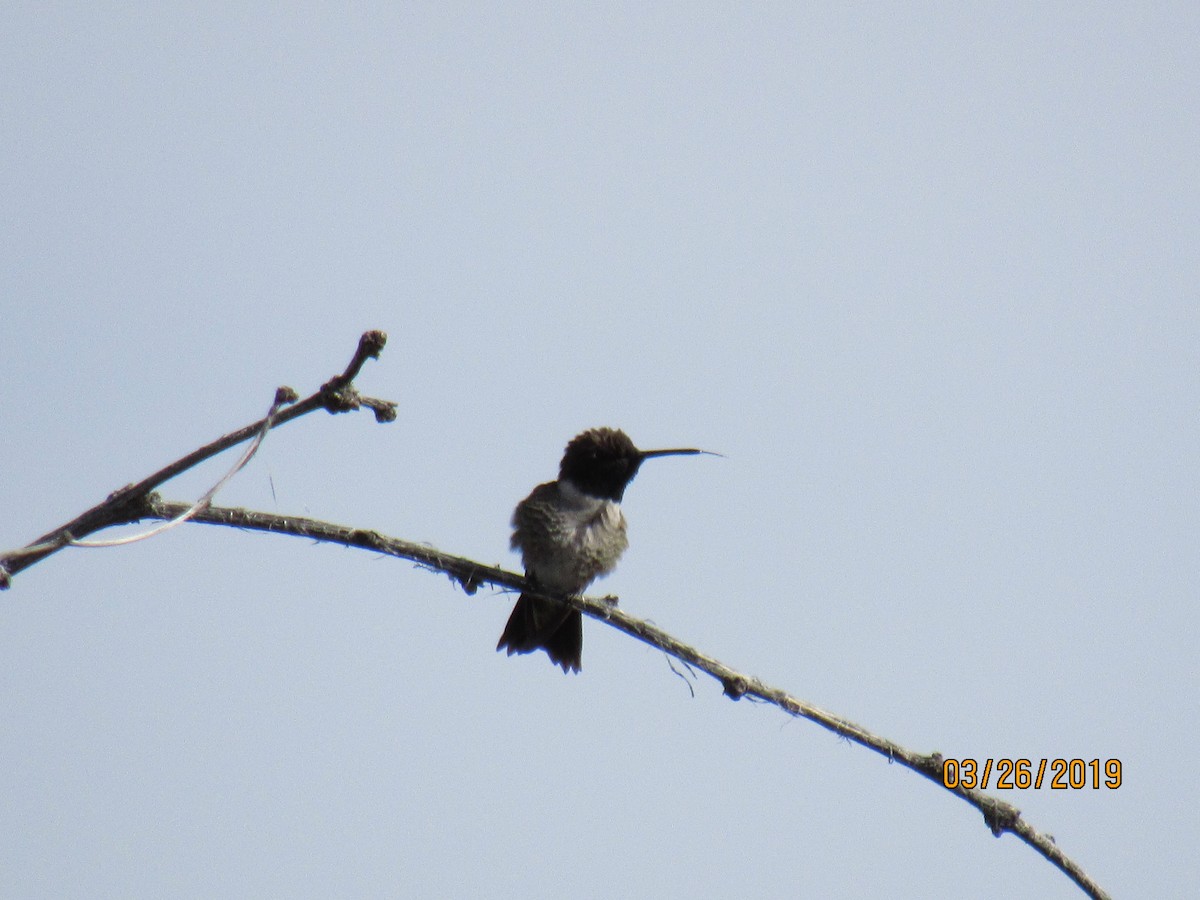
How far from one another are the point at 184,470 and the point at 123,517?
0.21 meters

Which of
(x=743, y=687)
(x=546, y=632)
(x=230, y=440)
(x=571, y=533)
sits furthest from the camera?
(x=546, y=632)

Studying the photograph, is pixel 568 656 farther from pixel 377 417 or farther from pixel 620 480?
pixel 377 417

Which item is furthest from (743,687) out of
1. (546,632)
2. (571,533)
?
(546,632)

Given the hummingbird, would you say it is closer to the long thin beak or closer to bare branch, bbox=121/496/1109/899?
the long thin beak

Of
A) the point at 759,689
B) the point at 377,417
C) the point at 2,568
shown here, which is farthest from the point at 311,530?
the point at 759,689

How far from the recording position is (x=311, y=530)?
9.55 feet

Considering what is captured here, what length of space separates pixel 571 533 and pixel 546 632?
0.61 m

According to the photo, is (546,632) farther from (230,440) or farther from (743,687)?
(230,440)

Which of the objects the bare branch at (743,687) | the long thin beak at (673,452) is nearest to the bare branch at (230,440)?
the bare branch at (743,687)

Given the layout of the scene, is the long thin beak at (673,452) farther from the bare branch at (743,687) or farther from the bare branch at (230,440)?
the bare branch at (230,440)

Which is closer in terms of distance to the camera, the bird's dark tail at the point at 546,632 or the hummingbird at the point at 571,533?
the hummingbird at the point at 571,533

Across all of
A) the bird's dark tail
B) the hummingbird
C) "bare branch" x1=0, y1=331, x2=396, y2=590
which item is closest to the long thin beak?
the hummingbird

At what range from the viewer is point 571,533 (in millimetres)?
5738

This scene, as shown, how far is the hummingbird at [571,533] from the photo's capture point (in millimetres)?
5738
